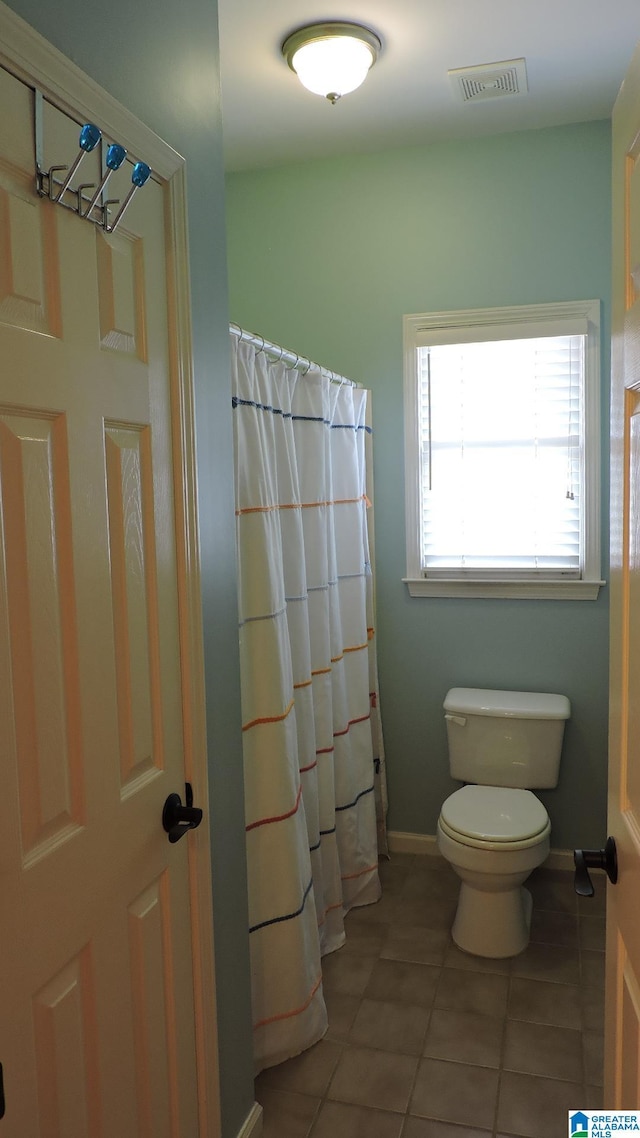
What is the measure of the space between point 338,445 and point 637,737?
191cm

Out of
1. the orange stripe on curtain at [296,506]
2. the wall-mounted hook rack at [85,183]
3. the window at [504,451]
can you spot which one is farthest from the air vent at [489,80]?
the wall-mounted hook rack at [85,183]

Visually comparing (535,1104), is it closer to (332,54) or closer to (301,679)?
(301,679)

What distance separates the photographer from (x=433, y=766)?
10.9 ft

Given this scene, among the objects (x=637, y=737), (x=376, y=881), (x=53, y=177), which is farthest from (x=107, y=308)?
(x=376, y=881)

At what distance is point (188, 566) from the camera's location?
5.19 ft

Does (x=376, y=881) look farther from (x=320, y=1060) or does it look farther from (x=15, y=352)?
(x=15, y=352)

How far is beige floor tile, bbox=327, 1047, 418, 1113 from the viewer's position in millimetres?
2082

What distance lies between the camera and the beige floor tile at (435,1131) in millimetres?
1963

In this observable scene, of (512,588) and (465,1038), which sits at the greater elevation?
(512,588)

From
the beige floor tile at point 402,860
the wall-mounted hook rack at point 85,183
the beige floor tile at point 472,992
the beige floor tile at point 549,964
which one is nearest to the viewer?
the wall-mounted hook rack at point 85,183

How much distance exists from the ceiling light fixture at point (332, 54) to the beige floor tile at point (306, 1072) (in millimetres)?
2726

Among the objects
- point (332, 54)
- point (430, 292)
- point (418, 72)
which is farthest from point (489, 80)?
point (430, 292)

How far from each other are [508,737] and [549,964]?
0.75 m

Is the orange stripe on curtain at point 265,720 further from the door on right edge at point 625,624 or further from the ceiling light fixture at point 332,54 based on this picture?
the ceiling light fixture at point 332,54
